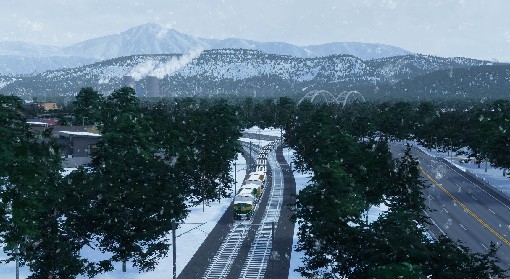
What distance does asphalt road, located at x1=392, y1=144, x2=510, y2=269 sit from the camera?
49188 mm

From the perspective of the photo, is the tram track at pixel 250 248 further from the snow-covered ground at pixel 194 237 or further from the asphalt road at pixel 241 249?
the snow-covered ground at pixel 194 237

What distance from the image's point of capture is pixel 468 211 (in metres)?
60.8

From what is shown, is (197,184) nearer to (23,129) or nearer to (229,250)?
(229,250)

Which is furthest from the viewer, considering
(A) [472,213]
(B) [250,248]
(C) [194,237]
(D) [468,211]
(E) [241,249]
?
(D) [468,211]

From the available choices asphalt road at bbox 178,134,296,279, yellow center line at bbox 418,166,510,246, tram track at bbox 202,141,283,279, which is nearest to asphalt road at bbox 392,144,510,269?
yellow center line at bbox 418,166,510,246

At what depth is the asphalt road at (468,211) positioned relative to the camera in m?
49.2

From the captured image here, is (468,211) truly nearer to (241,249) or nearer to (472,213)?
(472,213)

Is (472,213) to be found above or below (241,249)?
above

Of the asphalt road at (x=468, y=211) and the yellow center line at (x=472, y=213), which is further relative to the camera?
the yellow center line at (x=472, y=213)

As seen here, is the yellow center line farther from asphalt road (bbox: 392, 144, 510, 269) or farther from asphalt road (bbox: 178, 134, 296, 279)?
asphalt road (bbox: 178, 134, 296, 279)

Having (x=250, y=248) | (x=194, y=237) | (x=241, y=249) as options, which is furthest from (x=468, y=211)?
(x=194, y=237)

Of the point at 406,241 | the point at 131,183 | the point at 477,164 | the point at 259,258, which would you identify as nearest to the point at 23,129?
the point at 131,183

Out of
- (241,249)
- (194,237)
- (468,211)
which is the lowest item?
(194,237)

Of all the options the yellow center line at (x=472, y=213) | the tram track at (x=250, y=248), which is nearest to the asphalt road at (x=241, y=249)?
the tram track at (x=250, y=248)
